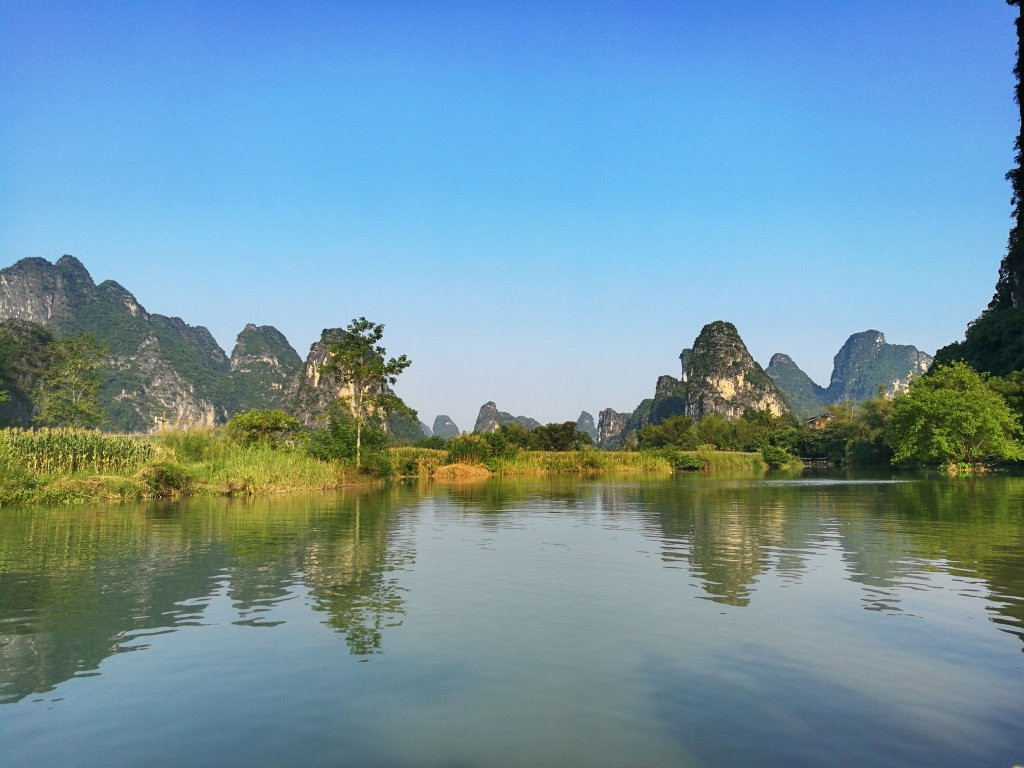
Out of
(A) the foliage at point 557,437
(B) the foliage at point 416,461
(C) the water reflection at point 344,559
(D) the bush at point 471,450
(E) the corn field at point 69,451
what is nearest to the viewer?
(C) the water reflection at point 344,559

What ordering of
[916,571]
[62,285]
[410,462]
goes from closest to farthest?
[916,571]
[410,462]
[62,285]

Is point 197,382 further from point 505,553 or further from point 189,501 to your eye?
point 505,553

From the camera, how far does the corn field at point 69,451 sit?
2414cm

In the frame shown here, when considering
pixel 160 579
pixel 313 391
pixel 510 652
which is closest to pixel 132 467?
pixel 160 579

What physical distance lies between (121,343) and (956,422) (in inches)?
6873

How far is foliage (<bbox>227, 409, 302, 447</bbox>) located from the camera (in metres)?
37.7

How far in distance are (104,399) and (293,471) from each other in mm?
153400

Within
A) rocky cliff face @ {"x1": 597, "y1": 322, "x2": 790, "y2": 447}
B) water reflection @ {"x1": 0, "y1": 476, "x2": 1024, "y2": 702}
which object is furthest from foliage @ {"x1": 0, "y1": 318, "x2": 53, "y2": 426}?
rocky cliff face @ {"x1": 597, "y1": 322, "x2": 790, "y2": 447}

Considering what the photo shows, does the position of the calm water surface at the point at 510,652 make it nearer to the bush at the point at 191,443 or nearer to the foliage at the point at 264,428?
the bush at the point at 191,443

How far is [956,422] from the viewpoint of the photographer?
4631 cm

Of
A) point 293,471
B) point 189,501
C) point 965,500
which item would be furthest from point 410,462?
point 965,500

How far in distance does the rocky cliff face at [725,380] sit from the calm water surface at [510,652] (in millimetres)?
157838

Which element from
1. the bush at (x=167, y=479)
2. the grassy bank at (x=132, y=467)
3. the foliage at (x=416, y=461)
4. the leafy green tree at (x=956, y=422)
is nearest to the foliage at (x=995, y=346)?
the leafy green tree at (x=956, y=422)

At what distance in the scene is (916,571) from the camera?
1123cm
